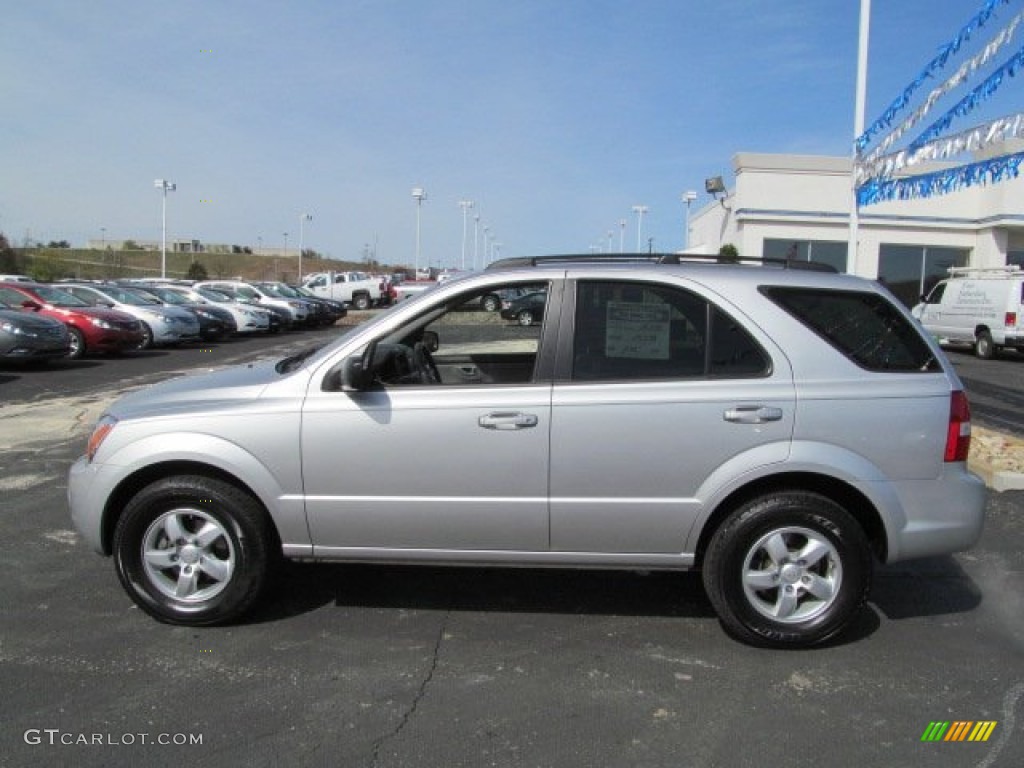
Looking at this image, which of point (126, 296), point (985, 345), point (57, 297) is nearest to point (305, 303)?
point (126, 296)

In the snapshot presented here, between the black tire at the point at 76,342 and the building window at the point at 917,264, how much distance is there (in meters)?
25.9

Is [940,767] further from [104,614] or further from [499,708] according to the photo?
[104,614]

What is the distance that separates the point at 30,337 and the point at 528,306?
525 inches

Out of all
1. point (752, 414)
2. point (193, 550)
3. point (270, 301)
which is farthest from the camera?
point (270, 301)

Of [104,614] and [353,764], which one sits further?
[104,614]

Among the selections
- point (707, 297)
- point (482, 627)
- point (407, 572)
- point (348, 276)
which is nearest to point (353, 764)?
point (482, 627)

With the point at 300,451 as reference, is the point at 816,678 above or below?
below

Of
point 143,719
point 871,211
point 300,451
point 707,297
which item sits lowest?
point 143,719

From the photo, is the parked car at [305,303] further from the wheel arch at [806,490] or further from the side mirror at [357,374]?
the wheel arch at [806,490]

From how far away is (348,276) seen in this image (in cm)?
4069

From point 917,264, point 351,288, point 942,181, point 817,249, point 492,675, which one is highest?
point 817,249

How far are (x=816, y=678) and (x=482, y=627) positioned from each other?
5.17 ft

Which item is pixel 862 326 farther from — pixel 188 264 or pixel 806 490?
pixel 188 264

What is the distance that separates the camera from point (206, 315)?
22.1m
